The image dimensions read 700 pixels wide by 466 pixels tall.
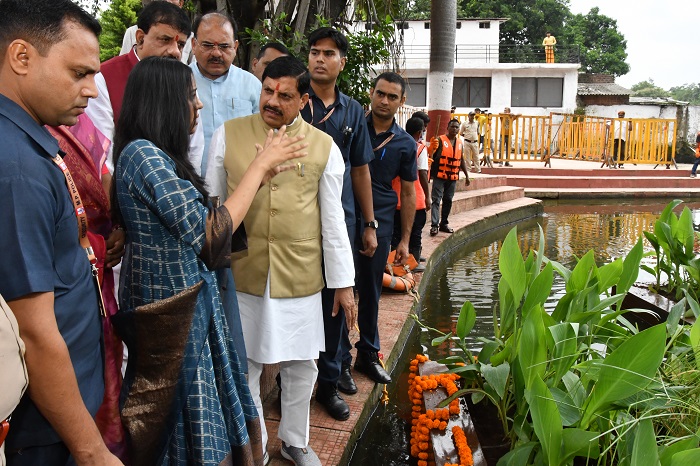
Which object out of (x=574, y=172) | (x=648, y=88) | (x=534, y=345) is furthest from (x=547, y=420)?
(x=648, y=88)

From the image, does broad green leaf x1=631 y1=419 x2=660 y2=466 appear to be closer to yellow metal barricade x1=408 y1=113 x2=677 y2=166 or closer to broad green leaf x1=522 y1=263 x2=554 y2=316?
broad green leaf x1=522 y1=263 x2=554 y2=316

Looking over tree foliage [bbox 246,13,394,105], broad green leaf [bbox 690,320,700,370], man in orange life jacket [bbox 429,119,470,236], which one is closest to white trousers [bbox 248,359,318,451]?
broad green leaf [bbox 690,320,700,370]

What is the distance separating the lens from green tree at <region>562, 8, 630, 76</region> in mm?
36856

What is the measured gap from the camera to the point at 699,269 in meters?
3.98

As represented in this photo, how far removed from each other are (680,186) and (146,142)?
52.9 ft

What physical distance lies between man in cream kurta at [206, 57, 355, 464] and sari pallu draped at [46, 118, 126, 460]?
55 cm

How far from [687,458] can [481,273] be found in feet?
17.3

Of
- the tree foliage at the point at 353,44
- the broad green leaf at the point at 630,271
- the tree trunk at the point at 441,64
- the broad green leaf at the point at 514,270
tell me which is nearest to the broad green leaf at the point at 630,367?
the broad green leaf at the point at 514,270

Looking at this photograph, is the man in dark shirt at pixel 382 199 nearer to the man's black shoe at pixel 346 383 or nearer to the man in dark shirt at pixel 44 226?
the man's black shoe at pixel 346 383

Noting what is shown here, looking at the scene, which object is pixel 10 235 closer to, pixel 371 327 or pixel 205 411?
pixel 205 411

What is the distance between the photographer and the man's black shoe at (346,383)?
3.34 metres

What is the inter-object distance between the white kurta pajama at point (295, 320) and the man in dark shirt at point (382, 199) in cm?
85

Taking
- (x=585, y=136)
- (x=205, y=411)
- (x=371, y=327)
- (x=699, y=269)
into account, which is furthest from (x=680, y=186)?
(x=205, y=411)

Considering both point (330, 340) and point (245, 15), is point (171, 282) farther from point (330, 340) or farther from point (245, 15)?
point (245, 15)
